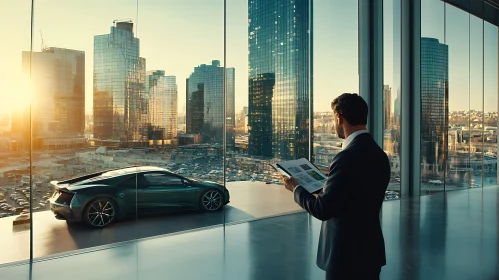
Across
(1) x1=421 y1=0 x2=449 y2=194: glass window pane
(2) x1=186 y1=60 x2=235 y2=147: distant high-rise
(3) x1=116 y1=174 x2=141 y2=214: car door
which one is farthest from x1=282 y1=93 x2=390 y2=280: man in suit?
(1) x1=421 y1=0 x2=449 y2=194: glass window pane

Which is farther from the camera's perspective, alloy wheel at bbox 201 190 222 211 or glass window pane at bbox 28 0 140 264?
alloy wheel at bbox 201 190 222 211

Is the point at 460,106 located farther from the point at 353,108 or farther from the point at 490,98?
the point at 353,108

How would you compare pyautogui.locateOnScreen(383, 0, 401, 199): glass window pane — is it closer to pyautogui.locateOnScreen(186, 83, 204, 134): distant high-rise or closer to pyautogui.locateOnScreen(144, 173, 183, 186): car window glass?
A: pyautogui.locateOnScreen(186, 83, 204, 134): distant high-rise

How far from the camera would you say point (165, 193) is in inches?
169

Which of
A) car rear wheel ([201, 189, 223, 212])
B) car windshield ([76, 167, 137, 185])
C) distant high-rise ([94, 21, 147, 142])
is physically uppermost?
distant high-rise ([94, 21, 147, 142])

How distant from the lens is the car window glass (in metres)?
4.18

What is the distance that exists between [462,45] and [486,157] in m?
2.71

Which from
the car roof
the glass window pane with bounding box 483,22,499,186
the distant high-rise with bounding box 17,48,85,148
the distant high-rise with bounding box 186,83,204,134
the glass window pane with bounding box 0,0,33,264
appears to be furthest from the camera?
the glass window pane with bounding box 483,22,499,186

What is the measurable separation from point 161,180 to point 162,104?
3.02 feet

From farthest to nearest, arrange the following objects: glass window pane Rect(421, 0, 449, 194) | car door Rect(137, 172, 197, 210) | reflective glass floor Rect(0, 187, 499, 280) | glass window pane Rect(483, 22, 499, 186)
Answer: glass window pane Rect(483, 22, 499, 186) < glass window pane Rect(421, 0, 449, 194) < car door Rect(137, 172, 197, 210) < reflective glass floor Rect(0, 187, 499, 280)

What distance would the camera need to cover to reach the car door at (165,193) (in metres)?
4.15

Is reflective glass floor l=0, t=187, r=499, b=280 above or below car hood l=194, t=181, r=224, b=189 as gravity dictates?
below

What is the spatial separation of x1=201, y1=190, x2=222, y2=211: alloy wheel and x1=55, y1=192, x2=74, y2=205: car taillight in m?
1.57

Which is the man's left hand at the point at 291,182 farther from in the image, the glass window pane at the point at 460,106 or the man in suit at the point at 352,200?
the glass window pane at the point at 460,106
